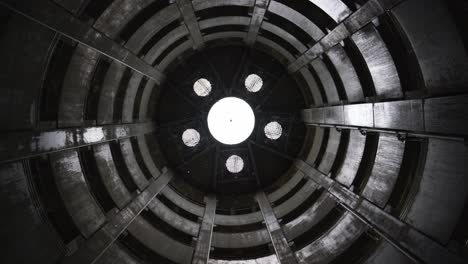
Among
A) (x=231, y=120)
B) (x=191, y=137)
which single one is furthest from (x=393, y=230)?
(x=231, y=120)

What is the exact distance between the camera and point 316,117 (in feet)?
41.7

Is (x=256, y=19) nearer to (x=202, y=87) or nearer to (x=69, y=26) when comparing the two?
(x=202, y=87)

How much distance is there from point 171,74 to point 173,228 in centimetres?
843

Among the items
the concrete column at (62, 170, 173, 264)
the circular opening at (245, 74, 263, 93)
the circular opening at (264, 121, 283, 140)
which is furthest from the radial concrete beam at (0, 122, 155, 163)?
the circular opening at (264, 121, 283, 140)

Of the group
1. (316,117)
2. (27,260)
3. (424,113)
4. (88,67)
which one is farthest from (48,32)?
(316,117)

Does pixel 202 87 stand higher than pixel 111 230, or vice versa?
pixel 202 87

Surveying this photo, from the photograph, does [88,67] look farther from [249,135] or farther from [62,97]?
[249,135]

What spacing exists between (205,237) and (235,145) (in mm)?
5817

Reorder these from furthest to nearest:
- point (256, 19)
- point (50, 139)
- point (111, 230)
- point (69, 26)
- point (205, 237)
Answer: point (205, 237) < point (256, 19) < point (111, 230) < point (50, 139) < point (69, 26)

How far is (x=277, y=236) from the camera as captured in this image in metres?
11.7

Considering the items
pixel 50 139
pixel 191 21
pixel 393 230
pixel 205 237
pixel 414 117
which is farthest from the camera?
pixel 205 237

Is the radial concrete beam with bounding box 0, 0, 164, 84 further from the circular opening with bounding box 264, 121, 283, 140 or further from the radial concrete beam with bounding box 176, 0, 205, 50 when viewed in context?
the circular opening with bounding box 264, 121, 283, 140

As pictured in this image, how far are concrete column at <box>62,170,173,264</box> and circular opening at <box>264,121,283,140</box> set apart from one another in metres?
7.24

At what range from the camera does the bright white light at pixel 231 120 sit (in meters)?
16.0
